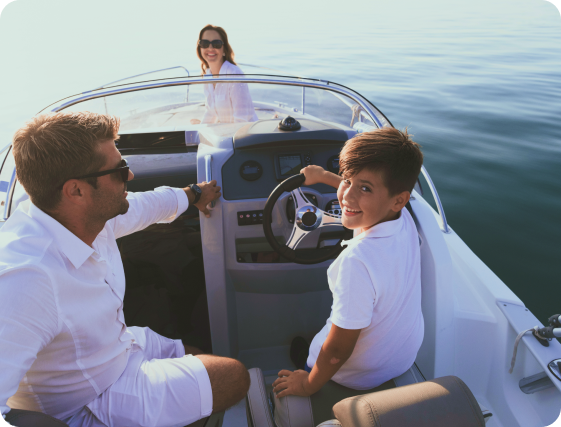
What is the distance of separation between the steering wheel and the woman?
0.85 metres

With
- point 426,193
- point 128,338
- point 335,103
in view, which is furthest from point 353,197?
point 426,193

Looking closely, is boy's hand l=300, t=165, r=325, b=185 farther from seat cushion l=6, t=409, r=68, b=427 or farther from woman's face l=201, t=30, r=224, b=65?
woman's face l=201, t=30, r=224, b=65

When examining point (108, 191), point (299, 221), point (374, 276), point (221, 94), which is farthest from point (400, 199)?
point (221, 94)

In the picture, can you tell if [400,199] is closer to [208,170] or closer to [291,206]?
[291,206]

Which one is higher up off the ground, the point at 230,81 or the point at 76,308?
the point at 230,81

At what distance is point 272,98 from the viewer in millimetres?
2342

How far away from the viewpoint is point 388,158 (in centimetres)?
102

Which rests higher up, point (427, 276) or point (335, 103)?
point (335, 103)

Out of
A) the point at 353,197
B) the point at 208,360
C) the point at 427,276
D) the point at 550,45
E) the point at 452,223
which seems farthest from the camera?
the point at 550,45

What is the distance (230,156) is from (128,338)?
0.92 meters

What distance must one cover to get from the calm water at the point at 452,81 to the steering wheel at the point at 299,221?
1.59 metres

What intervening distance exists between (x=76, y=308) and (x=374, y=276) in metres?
0.74

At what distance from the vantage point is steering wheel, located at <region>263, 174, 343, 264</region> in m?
1.47

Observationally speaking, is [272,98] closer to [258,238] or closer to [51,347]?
[258,238]
